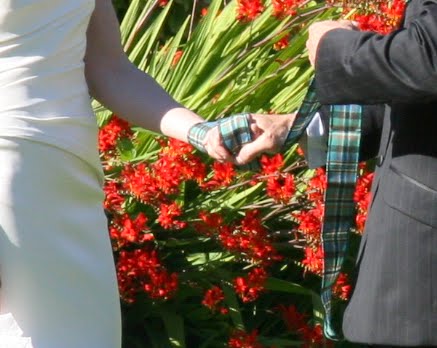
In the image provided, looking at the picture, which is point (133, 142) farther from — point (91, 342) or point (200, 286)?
point (91, 342)

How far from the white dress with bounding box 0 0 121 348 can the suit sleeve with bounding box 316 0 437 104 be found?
21.0 inches

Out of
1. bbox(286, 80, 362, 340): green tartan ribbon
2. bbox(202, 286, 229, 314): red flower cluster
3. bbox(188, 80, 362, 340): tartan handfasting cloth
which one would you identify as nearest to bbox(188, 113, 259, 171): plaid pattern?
bbox(188, 80, 362, 340): tartan handfasting cloth

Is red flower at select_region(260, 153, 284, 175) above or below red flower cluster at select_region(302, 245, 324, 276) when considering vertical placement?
above

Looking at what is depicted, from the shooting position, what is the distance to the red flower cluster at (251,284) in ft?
13.7

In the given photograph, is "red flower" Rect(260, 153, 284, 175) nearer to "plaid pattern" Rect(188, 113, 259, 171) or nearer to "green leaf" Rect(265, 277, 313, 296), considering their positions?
"green leaf" Rect(265, 277, 313, 296)

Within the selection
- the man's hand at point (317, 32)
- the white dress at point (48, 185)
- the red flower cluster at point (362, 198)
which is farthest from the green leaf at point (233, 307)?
the man's hand at point (317, 32)

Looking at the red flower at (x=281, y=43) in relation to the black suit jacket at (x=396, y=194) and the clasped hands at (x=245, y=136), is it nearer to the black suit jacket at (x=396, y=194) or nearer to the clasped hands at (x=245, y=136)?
the clasped hands at (x=245, y=136)

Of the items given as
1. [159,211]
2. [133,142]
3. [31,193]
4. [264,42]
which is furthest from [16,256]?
[264,42]

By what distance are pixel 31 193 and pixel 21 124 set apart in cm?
14

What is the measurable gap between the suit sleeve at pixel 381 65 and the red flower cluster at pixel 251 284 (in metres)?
1.51

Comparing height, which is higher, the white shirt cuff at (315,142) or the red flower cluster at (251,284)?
the white shirt cuff at (315,142)

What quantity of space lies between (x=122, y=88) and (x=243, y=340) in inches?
52.9

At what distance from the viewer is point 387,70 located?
255cm

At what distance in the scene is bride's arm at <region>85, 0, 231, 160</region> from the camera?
10.0 ft
